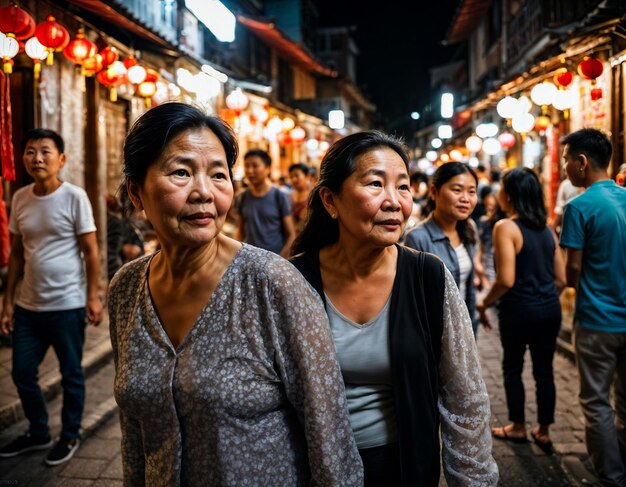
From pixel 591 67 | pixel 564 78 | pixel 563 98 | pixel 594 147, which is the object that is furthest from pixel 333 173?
pixel 563 98

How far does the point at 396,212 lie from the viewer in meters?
2.35

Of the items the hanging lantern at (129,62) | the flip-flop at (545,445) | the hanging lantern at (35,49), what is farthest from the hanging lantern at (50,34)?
the flip-flop at (545,445)

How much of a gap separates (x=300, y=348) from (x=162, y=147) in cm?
88

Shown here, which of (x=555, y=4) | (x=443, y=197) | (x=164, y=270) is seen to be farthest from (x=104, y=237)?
(x=555, y=4)

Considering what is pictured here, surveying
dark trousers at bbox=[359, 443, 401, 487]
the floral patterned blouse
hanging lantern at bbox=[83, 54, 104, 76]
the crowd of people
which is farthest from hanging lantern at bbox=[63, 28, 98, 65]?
dark trousers at bbox=[359, 443, 401, 487]

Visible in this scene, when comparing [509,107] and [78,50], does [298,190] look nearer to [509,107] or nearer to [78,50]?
[78,50]

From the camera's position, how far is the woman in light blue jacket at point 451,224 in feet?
14.8

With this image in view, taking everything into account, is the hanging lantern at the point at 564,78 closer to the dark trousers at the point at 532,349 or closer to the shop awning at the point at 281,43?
the dark trousers at the point at 532,349

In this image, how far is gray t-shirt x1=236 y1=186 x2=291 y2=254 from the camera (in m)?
7.09

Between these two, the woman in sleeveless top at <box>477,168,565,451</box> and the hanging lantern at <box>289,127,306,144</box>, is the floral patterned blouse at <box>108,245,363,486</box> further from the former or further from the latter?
the hanging lantern at <box>289,127,306,144</box>

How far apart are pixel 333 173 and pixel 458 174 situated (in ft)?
7.76

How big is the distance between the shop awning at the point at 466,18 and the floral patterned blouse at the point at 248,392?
89.4 feet

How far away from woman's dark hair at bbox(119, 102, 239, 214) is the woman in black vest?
695 mm

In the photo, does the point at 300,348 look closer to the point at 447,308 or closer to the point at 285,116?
the point at 447,308
